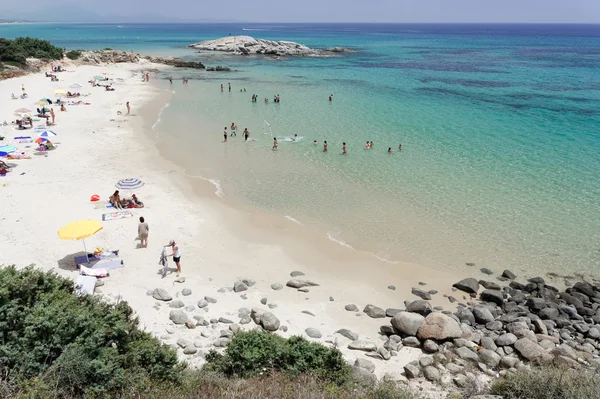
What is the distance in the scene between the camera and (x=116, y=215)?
18953 millimetres

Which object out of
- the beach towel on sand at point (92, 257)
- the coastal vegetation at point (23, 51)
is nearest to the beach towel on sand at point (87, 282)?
the beach towel on sand at point (92, 257)

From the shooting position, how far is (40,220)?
18.1m

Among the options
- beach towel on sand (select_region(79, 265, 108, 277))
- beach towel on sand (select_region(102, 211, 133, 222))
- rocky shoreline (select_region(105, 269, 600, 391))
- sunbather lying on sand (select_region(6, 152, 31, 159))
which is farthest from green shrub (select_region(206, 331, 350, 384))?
sunbather lying on sand (select_region(6, 152, 31, 159))

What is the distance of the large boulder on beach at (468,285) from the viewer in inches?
594

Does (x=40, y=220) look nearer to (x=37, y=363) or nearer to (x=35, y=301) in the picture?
(x=35, y=301)

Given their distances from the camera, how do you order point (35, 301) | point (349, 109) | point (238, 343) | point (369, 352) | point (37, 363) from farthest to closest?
point (349, 109)
point (369, 352)
point (238, 343)
point (35, 301)
point (37, 363)

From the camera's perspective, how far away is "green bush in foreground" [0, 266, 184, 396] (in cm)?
791

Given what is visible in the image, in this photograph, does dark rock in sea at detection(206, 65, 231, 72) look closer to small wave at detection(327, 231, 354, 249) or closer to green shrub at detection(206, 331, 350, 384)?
small wave at detection(327, 231, 354, 249)

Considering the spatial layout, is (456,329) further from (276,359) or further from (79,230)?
(79,230)

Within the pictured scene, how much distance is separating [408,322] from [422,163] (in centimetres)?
1670

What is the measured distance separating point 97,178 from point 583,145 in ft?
110

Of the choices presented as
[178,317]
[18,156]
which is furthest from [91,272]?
[18,156]

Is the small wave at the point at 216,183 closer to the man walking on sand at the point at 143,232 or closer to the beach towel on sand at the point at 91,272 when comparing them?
the man walking on sand at the point at 143,232

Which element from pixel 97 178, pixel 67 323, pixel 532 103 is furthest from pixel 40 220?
pixel 532 103
